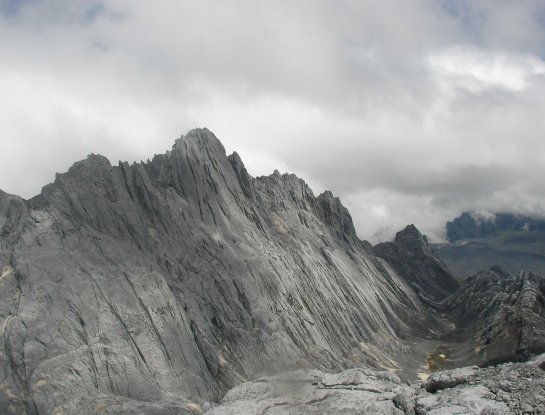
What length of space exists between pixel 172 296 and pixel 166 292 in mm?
1242

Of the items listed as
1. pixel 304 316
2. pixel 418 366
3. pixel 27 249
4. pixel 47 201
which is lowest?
pixel 418 366

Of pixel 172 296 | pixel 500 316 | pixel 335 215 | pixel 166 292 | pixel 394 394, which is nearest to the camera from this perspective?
pixel 394 394

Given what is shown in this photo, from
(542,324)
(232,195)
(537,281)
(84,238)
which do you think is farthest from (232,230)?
(537,281)

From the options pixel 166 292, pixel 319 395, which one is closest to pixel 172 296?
pixel 166 292

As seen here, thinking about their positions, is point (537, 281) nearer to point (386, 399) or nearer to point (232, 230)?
point (232, 230)

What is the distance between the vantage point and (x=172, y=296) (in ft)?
289

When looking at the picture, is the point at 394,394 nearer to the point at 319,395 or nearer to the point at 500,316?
the point at 319,395

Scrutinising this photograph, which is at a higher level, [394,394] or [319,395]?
[319,395]

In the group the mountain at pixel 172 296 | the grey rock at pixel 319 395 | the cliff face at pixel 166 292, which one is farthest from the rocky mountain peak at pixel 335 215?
the grey rock at pixel 319 395

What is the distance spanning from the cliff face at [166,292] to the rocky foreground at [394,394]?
2304cm

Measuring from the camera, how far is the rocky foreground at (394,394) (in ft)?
141

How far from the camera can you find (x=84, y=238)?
3487 inches

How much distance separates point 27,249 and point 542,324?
321 ft

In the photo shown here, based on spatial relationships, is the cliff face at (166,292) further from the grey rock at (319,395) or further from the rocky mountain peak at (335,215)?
the rocky mountain peak at (335,215)
